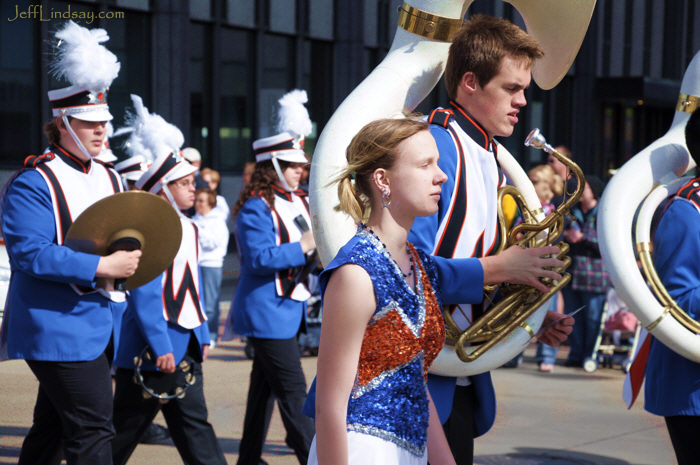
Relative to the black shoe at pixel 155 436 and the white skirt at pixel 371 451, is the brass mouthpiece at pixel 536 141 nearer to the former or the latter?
the white skirt at pixel 371 451

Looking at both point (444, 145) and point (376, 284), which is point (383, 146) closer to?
point (376, 284)

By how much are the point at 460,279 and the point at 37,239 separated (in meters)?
1.91

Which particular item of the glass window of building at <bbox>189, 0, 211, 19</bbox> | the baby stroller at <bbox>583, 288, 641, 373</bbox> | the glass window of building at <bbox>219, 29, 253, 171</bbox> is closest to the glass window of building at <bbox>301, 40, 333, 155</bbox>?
the glass window of building at <bbox>219, 29, 253, 171</bbox>

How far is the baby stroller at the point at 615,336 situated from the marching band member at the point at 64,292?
582 centimetres

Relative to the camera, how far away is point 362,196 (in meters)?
2.47

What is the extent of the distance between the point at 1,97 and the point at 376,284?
1130 centimetres

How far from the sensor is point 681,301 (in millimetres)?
3502

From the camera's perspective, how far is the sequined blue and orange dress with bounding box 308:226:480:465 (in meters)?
2.32

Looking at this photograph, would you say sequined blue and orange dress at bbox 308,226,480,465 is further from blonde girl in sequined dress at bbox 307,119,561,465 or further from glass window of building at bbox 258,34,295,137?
glass window of building at bbox 258,34,295,137

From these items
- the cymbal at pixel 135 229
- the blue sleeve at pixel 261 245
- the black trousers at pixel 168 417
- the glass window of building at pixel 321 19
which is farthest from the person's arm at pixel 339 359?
the glass window of building at pixel 321 19

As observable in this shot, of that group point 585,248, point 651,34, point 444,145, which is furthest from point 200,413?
point 651,34

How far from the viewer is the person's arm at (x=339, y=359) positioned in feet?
7.25

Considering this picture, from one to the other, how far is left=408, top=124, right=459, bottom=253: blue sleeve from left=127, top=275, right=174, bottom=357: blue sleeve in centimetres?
198

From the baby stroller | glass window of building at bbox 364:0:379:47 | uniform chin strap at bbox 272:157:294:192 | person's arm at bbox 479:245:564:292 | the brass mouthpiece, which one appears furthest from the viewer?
glass window of building at bbox 364:0:379:47
